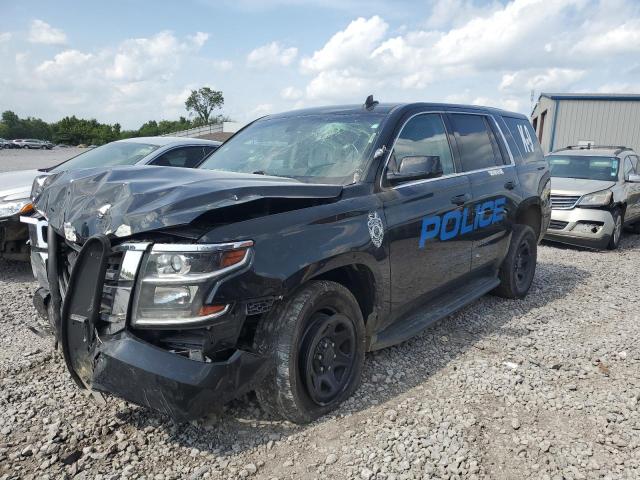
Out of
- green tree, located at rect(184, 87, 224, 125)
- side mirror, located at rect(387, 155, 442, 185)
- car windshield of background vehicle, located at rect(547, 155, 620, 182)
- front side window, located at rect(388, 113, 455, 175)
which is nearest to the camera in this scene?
side mirror, located at rect(387, 155, 442, 185)

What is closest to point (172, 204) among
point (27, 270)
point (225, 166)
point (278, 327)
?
point (278, 327)

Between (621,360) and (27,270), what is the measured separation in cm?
623

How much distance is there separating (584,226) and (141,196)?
25.9 feet

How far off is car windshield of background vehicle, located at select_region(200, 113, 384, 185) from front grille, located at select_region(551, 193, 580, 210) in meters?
6.06

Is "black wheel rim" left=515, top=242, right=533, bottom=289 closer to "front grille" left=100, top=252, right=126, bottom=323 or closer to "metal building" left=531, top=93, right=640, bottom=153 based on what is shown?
"front grille" left=100, top=252, right=126, bottom=323

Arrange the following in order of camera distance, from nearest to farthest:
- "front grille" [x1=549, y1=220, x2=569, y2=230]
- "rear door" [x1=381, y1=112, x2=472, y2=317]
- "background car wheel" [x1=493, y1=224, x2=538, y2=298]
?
"rear door" [x1=381, y1=112, x2=472, y2=317]
"background car wheel" [x1=493, y1=224, x2=538, y2=298]
"front grille" [x1=549, y1=220, x2=569, y2=230]

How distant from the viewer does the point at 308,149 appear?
371 centimetres

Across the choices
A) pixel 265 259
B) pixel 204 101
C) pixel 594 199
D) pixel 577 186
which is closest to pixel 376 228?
pixel 265 259

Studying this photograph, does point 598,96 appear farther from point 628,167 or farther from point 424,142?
point 424,142

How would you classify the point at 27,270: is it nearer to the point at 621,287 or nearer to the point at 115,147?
the point at 115,147

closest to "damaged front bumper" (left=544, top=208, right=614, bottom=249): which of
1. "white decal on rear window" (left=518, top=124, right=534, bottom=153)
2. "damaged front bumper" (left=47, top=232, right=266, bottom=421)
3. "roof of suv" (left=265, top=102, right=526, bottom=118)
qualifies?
"white decal on rear window" (left=518, top=124, right=534, bottom=153)

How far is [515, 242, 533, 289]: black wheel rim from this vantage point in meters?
5.44

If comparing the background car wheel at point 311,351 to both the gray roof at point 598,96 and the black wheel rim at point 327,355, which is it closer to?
the black wheel rim at point 327,355

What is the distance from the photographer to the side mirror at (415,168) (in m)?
3.33
